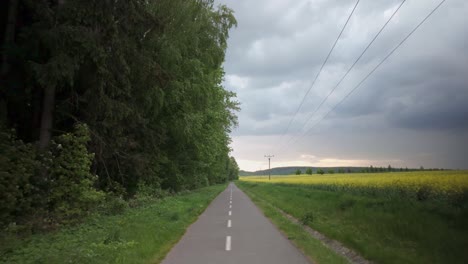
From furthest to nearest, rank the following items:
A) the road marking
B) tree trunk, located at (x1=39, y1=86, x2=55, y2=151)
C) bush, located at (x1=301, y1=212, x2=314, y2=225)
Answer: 1. bush, located at (x1=301, y1=212, x2=314, y2=225)
2. tree trunk, located at (x1=39, y1=86, x2=55, y2=151)
3. the road marking

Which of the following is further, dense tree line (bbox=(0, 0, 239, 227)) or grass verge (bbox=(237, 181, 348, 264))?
dense tree line (bbox=(0, 0, 239, 227))

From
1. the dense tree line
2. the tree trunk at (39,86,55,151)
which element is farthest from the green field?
the tree trunk at (39,86,55,151)

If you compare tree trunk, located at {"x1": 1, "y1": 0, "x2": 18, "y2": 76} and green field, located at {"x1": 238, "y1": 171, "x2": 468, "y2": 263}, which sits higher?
tree trunk, located at {"x1": 1, "y1": 0, "x2": 18, "y2": 76}

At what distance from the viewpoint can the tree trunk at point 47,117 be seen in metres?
12.5

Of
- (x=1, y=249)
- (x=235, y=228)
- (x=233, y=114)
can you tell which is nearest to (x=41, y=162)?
(x=1, y=249)

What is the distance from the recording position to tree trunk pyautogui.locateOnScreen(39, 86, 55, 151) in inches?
494

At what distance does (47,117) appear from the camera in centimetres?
1289

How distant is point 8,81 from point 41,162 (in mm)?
2843

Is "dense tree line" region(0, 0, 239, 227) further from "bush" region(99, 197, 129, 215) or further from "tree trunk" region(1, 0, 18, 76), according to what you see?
"bush" region(99, 197, 129, 215)

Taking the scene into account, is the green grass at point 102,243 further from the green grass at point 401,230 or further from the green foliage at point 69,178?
the green grass at point 401,230

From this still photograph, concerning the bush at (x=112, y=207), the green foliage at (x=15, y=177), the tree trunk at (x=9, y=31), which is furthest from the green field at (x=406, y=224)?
the tree trunk at (x=9, y=31)

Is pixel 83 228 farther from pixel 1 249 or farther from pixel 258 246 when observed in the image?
pixel 258 246

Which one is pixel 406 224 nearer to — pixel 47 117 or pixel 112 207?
pixel 112 207

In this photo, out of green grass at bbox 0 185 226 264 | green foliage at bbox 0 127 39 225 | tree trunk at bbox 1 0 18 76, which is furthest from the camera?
tree trunk at bbox 1 0 18 76
